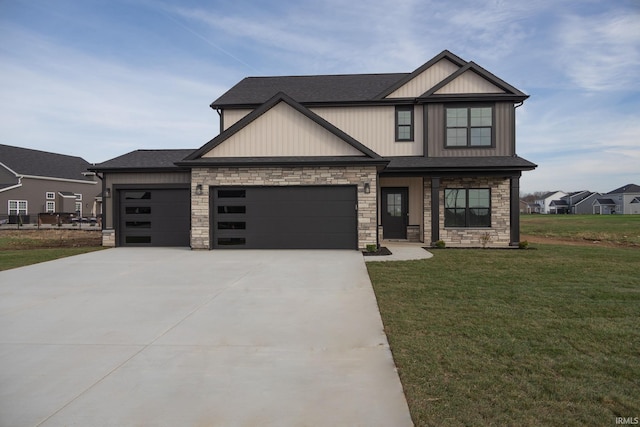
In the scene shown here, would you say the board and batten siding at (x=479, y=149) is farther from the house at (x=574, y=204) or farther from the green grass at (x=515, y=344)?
the house at (x=574, y=204)

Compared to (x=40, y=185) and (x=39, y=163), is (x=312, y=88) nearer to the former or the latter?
(x=40, y=185)

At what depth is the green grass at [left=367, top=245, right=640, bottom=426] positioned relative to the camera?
3.00 m

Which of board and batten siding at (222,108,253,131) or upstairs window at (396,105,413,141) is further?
board and batten siding at (222,108,253,131)

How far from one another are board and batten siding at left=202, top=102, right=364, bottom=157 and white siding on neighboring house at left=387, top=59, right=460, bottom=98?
4783mm

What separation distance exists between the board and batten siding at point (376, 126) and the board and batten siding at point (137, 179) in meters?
6.98

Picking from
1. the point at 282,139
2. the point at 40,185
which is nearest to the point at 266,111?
the point at 282,139

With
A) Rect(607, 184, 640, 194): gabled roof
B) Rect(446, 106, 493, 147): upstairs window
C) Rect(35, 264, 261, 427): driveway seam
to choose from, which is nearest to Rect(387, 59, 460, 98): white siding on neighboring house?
Rect(446, 106, 493, 147): upstairs window

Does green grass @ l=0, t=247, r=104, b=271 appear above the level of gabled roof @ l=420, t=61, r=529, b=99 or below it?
below

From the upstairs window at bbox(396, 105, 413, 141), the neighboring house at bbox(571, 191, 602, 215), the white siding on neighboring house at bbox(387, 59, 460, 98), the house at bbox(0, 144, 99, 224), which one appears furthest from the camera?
the neighboring house at bbox(571, 191, 602, 215)

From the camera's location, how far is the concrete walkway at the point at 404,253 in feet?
37.8

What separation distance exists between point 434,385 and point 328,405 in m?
1.04

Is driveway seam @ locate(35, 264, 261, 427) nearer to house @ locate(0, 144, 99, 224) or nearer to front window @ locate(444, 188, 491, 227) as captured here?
front window @ locate(444, 188, 491, 227)

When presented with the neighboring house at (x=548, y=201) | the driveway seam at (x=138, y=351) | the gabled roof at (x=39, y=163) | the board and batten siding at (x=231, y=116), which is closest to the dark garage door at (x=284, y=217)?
the board and batten siding at (x=231, y=116)

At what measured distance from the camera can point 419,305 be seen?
6.12 metres
